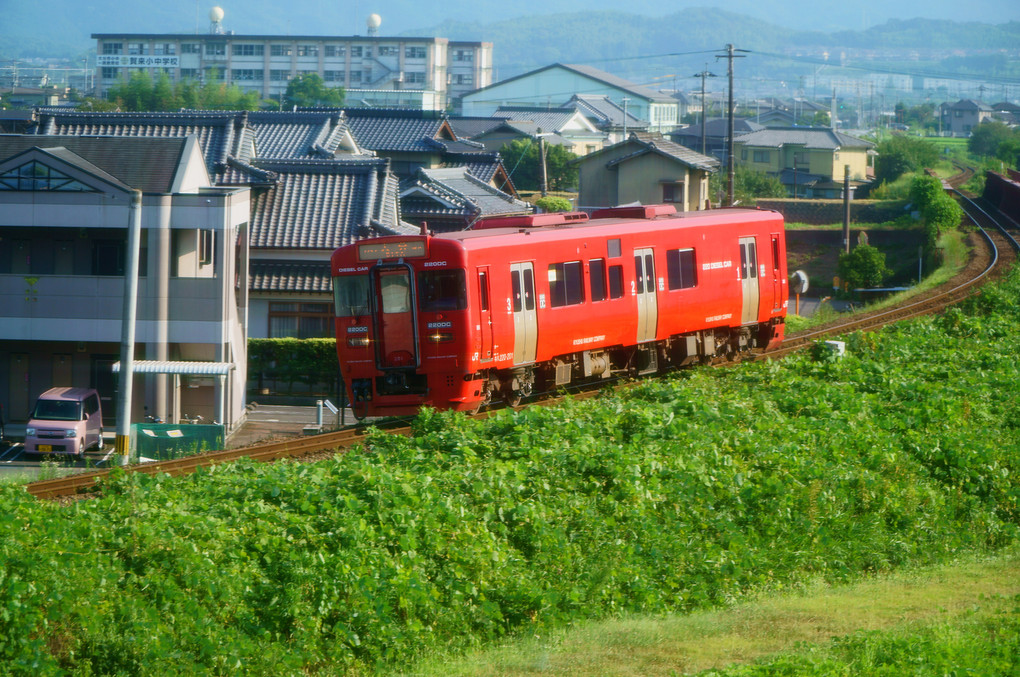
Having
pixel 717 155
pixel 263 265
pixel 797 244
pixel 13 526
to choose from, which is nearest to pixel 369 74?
pixel 717 155

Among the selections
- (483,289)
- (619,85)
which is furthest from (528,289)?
(619,85)

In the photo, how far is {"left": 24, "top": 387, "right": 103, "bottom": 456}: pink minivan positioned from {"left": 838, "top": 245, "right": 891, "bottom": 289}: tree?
82.2 feet

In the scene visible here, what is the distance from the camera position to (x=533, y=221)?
49.6ft

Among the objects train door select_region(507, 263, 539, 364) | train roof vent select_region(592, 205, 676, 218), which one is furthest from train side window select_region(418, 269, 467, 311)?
train roof vent select_region(592, 205, 676, 218)

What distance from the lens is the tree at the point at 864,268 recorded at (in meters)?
34.6

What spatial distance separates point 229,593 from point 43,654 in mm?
1209

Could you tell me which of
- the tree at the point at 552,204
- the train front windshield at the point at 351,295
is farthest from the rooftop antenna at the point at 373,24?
the train front windshield at the point at 351,295

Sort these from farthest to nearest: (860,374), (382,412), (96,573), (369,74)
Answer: (369,74) → (860,374) → (382,412) → (96,573)

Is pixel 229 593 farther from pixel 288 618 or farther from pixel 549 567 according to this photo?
pixel 549 567

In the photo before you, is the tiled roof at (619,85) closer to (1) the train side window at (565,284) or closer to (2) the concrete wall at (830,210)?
(2) the concrete wall at (830,210)

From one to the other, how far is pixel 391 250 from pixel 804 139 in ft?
173

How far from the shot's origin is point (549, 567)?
8.59 m

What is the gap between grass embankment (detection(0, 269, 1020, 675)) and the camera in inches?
270

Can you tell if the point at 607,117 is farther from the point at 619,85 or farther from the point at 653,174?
the point at 653,174
